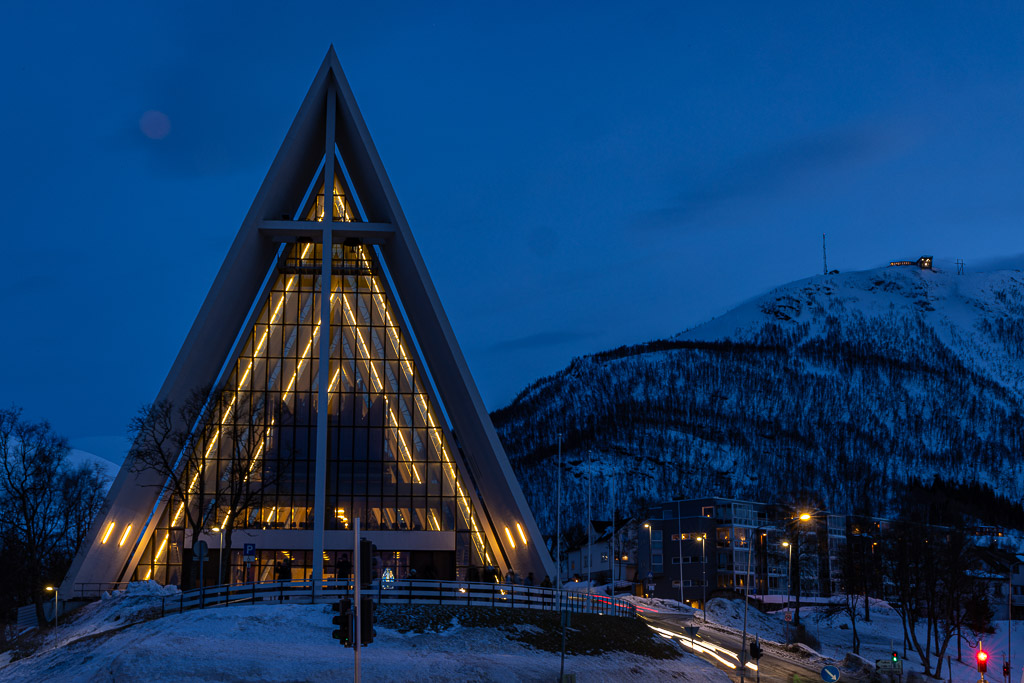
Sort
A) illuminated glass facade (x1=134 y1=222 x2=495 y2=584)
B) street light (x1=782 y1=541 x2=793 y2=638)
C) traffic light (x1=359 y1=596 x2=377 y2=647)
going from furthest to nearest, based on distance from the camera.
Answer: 1. street light (x1=782 y1=541 x2=793 y2=638)
2. illuminated glass facade (x1=134 y1=222 x2=495 y2=584)
3. traffic light (x1=359 y1=596 x2=377 y2=647)

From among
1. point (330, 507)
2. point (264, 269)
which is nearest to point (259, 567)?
point (330, 507)

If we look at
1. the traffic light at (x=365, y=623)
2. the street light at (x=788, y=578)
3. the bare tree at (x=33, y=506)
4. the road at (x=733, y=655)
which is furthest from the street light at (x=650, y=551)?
the traffic light at (x=365, y=623)

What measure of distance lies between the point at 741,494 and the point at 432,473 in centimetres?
14309

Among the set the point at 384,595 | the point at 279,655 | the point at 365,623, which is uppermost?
the point at 365,623

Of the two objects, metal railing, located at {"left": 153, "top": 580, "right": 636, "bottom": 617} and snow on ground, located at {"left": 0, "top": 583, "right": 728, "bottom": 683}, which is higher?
metal railing, located at {"left": 153, "top": 580, "right": 636, "bottom": 617}

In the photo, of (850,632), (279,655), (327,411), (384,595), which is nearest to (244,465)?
(327,411)

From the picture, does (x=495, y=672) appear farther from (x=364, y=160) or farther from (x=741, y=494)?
(x=741, y=494)

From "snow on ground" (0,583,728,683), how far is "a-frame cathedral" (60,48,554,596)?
592 inches

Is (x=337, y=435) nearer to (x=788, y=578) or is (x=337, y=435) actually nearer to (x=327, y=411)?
(x=327, y=411)

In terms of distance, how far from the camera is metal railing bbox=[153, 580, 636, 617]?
30.5m

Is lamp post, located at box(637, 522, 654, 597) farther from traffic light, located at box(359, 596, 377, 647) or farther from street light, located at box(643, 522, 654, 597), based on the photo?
traffic light, located at box(359, 596, 377, 647)

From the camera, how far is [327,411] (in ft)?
161

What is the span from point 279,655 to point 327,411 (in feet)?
82.3

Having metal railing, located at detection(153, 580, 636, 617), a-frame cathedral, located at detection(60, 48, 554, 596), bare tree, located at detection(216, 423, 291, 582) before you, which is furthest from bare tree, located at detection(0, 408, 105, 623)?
metal railing, located at detection(153, 580, 636, 617)
